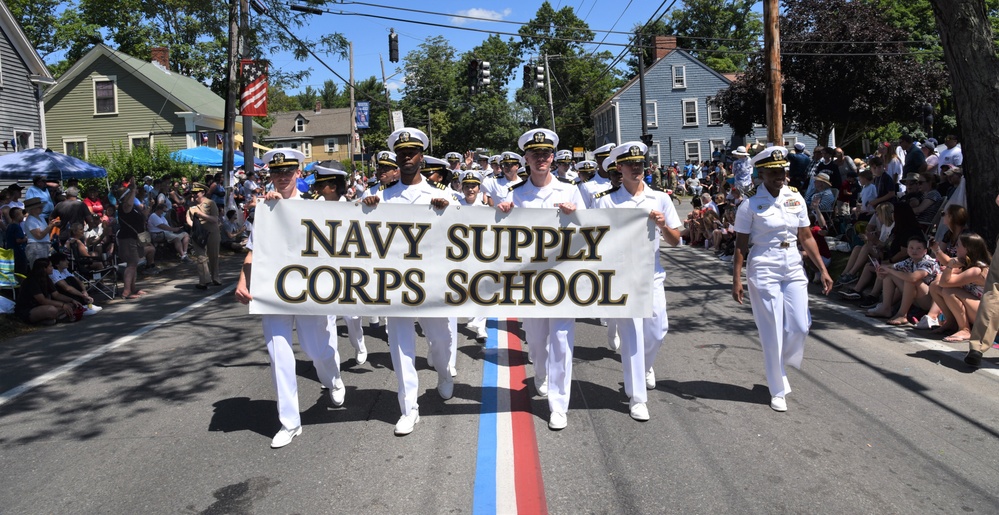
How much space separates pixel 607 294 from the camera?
601 cm

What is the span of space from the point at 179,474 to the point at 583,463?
8.25 ft

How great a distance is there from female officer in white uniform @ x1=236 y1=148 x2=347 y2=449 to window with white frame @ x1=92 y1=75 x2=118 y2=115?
3782 cm

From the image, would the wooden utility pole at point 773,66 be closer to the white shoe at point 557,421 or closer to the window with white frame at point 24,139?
the white shoe at point 557,421

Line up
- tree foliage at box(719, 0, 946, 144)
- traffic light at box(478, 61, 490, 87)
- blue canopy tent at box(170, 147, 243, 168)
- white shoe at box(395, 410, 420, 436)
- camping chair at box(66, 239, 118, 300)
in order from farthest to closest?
1. tree foliage at box(719, 0, 946, 144)
2. blue canopy tent at box(170, 147, 243, 168)
3. traffic light at box(478, 61, 490, 87)
4. camping chair at box(66, 239, 118, 300)
5. white shoe at box(395, 410, 420, 436)

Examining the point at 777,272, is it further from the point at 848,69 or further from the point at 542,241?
the point at 848,69

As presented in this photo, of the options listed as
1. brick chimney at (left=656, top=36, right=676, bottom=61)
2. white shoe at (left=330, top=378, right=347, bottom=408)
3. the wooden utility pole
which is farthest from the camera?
brick chimney at (left=656, top=36, right=676, bottom=61)

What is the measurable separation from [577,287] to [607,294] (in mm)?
229

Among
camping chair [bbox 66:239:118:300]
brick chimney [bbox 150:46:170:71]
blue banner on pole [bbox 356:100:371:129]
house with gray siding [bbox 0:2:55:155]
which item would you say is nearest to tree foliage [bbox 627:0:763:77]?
blue banner on pole [bbox 356:100:371:129]

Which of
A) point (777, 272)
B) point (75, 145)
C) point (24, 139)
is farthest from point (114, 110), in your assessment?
point (777, 272)

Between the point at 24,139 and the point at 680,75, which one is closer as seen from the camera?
the point at 24,139

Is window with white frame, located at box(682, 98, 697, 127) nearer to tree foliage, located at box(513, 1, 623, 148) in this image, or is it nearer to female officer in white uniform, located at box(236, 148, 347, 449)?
tree foliage, located at box(513, 1, 623, 148)

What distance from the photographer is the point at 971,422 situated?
585cm

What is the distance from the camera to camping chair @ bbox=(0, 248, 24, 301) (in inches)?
441

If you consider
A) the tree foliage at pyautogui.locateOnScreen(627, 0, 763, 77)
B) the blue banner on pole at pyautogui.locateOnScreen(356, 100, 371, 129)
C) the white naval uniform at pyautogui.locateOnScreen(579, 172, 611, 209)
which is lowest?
the white naval uniform at pyautogui.locateOnScreen(579, 172, 611, 209)
